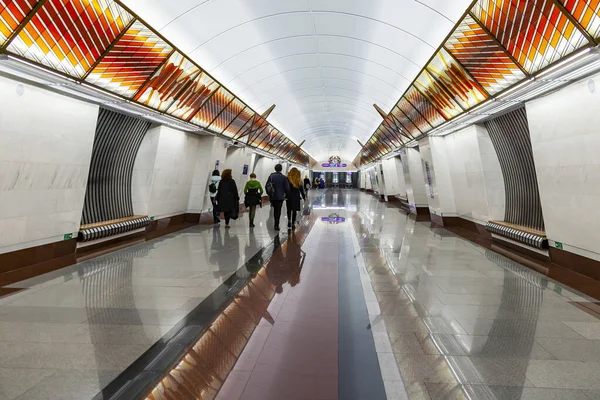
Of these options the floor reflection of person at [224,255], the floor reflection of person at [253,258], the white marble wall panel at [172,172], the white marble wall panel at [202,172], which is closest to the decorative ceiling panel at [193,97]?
the white marble wall panel at [172,172]

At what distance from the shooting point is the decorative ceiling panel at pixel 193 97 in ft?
30.8

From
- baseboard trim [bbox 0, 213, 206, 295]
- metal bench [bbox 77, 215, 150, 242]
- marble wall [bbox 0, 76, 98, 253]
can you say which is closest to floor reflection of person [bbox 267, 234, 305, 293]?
baseboard trim [bbox 0, 213, 206, 295]

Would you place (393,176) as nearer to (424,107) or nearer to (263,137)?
(263,137)

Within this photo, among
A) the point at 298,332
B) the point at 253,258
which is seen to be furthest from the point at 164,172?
the point at 298,332

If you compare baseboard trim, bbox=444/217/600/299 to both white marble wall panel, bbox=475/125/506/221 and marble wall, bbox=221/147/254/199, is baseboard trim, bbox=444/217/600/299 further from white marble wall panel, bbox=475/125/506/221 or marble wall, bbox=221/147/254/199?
marble wall, bbox=221/147/254/199

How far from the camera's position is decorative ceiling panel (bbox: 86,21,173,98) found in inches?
249

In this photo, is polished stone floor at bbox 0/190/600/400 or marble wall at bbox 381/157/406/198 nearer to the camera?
polished stone floor at bbox 0/190/600/400

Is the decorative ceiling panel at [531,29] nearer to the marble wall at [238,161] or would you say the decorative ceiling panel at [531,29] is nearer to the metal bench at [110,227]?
the metal bench at [110,227]

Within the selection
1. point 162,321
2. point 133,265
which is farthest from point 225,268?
point 162,321

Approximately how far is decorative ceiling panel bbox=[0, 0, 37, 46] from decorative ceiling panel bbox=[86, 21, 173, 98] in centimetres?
151

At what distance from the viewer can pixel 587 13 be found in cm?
416

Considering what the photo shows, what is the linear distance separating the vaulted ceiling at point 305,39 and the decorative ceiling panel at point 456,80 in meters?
0.57

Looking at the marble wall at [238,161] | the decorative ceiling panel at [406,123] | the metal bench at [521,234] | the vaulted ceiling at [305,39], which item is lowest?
the metal bench at [521,234]

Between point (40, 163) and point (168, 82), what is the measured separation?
Answer: 3.59 m
